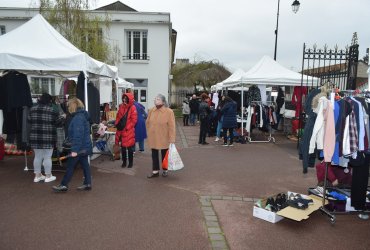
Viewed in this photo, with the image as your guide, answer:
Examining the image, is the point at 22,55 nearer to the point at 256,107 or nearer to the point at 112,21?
the point at 256,107

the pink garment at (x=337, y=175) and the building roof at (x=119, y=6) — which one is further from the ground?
the building roof at (x=119, y=6)

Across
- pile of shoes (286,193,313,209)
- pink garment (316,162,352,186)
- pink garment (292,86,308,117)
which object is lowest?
pile of shoes (286,193,313,209)

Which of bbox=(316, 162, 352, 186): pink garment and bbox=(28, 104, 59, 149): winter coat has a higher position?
bbox=(28, 104, 59, 149): winter coat

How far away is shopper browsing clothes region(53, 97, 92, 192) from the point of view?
19.6 feet

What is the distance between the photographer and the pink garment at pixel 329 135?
4902mm

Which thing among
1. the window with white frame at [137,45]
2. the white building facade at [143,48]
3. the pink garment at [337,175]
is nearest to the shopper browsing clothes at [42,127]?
the pink garment at [337,175]

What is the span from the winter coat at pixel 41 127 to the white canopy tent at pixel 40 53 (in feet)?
2.91

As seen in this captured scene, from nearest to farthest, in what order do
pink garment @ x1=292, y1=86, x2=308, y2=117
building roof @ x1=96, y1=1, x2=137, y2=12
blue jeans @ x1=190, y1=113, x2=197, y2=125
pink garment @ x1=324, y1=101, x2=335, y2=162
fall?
pink garment @ x1=324, y1=101, x2=335, y2=162 → pink garment @ x1=292, y1=86, x2=308, y2=117 → blue jeans @ x1=190, y1=113, x2=197, y2=125 → building roof @ x1=96, y1=1, x2=137, y2=12

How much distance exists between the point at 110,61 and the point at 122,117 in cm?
1452

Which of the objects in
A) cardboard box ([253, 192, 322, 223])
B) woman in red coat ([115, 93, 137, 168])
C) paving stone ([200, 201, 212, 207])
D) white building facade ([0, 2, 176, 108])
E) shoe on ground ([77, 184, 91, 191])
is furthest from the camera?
white building facade ([0, 2, 176, 108])

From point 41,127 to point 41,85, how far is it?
14.3 metres

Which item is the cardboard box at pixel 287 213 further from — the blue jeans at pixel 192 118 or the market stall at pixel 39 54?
the blue jeans at pixel 192 118

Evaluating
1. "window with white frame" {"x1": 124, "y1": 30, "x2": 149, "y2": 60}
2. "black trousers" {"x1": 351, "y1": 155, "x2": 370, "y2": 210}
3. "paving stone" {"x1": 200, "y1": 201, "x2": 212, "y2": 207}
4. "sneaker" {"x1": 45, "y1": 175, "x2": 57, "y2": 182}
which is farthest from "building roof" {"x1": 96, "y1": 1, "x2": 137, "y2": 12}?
"black trousers" {"x1": 351, "y1": 155, "x2": 370, "y2": 210}

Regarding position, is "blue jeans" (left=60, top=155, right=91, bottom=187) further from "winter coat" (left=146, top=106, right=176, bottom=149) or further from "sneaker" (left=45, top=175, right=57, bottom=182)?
"winter coat" (left=146, top=106, right=176, bottom=149)
